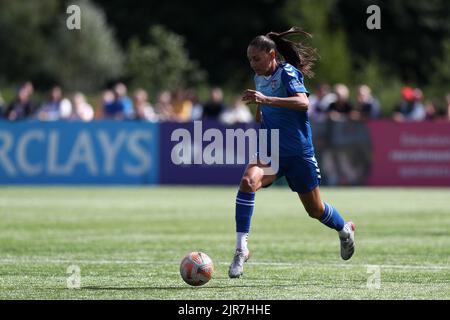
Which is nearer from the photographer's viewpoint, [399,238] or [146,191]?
[399,238]

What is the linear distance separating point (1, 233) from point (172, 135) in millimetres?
12318

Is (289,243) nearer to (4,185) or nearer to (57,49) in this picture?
(4,185)

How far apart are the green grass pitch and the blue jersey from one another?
1.20 metres

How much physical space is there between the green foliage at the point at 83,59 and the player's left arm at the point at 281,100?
5591 centimetres

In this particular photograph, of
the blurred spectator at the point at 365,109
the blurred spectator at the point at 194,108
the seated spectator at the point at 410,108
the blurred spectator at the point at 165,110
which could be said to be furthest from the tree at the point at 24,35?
the blurred spectator at the point at 365,109

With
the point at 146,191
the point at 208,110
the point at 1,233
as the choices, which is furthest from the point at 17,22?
the point at 1,233

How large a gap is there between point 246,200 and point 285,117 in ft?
2.79

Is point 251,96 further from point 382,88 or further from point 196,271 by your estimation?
point 382,88

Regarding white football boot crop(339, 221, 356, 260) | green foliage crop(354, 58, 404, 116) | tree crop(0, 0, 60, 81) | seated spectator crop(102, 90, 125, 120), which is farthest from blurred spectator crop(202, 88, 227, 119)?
tree crop(0, 0, 60, 81)

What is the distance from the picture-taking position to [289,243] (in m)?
14.9

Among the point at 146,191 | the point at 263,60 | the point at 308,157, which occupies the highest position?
the point at 263,60

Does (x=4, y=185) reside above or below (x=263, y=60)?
below

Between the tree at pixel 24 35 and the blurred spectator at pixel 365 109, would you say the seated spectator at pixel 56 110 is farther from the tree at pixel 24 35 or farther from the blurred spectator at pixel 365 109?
the tree at pixel 24 35
